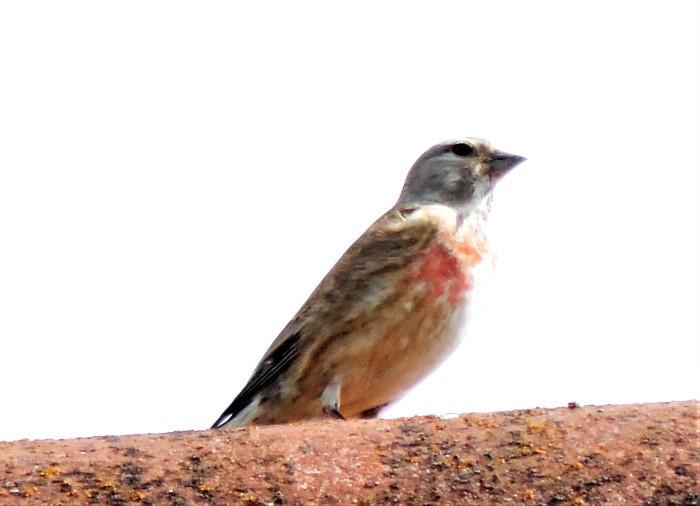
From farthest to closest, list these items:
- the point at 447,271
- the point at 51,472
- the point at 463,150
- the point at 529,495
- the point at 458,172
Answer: the point at 463,150
the point at 458,172
the point at 447,271
the point at 51,472
the point at 529,495

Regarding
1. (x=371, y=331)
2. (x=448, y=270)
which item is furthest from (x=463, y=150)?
(x=371, y=331)

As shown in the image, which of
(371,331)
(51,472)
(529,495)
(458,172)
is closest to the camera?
(529,495)

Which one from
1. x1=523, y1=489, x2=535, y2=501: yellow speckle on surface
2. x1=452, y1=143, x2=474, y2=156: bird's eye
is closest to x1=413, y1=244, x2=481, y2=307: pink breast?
x1=452, y1=143, x2=474, y2=156: bird's eye

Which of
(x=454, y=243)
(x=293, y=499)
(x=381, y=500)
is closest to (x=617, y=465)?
(x=381, y=500)

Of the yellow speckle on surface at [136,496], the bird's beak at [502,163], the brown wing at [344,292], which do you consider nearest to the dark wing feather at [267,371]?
the brown wing at [344,292]

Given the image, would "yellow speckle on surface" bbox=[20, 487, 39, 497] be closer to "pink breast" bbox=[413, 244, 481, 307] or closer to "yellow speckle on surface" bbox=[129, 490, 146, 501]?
"yellow speckle on surface" bbox=[129, 490, 146, 501]

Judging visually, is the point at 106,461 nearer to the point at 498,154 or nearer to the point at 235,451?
the point at 235,451

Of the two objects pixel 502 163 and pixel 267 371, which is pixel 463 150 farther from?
pixel 267 371
